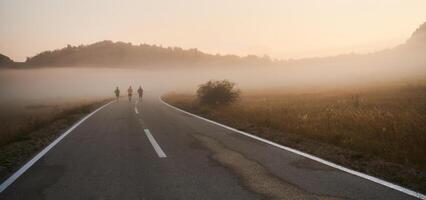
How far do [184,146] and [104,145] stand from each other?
2152 millimetres

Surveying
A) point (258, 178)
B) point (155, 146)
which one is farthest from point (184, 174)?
point (155, 146)

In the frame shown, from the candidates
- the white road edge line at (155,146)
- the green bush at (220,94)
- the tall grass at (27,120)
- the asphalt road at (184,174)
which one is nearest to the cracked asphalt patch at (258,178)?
the asphalt road at (184,174)

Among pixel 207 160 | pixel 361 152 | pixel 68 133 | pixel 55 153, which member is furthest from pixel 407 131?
pixel 68 133

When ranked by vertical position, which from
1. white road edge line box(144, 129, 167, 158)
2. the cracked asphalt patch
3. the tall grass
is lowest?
the tall grass

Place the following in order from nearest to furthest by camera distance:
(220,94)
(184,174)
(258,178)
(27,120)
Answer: (258,178)
(184,174)
(27,120)
(220,94)

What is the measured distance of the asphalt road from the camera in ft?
19.9

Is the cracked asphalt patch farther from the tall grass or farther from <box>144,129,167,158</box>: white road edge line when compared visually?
the tall grass

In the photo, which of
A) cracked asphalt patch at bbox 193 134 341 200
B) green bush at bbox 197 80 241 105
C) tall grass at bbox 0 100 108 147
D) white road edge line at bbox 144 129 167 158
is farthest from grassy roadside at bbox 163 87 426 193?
green bush at bbox 197 80 241 105

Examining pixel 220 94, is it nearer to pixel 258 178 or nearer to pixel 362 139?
pixel 362 139

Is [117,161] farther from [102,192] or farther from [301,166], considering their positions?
[301,166]

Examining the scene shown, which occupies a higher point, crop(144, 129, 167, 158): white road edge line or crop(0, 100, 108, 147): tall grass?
crop(144, 129, 167, 158): white road edge line

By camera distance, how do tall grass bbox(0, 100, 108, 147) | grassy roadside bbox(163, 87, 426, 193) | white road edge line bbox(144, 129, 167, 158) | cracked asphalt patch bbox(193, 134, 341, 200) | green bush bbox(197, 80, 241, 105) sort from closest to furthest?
cracked asphalt patch bbox(193, 134, 341, 200) < grassy roadside bbox(163, 87, 426, 193) < white road edge line bbox(144, 129, 167, 158) < tall grass bbox(0, 100, 108, 147) < green bush bbox(197, 80, 241, 105)

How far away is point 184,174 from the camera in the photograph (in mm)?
7301

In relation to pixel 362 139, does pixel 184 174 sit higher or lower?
lower
